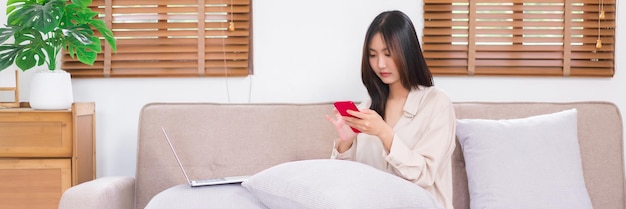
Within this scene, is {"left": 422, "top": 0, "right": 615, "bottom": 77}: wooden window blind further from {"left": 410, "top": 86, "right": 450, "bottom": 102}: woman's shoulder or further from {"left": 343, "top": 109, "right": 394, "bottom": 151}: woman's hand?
{"left": 343, "top": 109, "right": 394, "bottom": 151}: woman's hand

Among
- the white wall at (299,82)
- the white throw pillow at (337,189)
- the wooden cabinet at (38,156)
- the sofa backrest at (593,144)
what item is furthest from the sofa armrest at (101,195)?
the sofa backrest at (593,144)

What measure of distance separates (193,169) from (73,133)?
0.51m

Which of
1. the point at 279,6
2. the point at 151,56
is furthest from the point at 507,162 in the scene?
the point at 151,56

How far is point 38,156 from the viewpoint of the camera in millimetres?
2338

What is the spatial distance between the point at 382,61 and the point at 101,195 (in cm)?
96

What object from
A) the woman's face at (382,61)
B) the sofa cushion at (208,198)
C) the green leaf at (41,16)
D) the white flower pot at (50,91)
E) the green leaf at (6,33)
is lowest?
the sofa cushion at (208,198)

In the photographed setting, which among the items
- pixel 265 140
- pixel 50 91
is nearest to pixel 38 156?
pixel 50 91

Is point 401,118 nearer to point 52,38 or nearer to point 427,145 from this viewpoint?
point 427,145

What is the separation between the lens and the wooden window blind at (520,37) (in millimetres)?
2666

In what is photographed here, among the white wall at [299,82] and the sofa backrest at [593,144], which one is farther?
the white wall at [299,82]

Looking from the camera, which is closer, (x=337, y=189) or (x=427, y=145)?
(x=337, y=189)

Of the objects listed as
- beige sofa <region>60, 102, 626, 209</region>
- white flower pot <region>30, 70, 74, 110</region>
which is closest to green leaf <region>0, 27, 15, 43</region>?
white flower pot <region>30, 70, 74, 110</region>

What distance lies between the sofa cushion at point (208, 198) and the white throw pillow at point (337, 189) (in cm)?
7

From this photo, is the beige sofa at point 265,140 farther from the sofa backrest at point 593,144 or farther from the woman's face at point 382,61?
the woman's face at point 382,61
